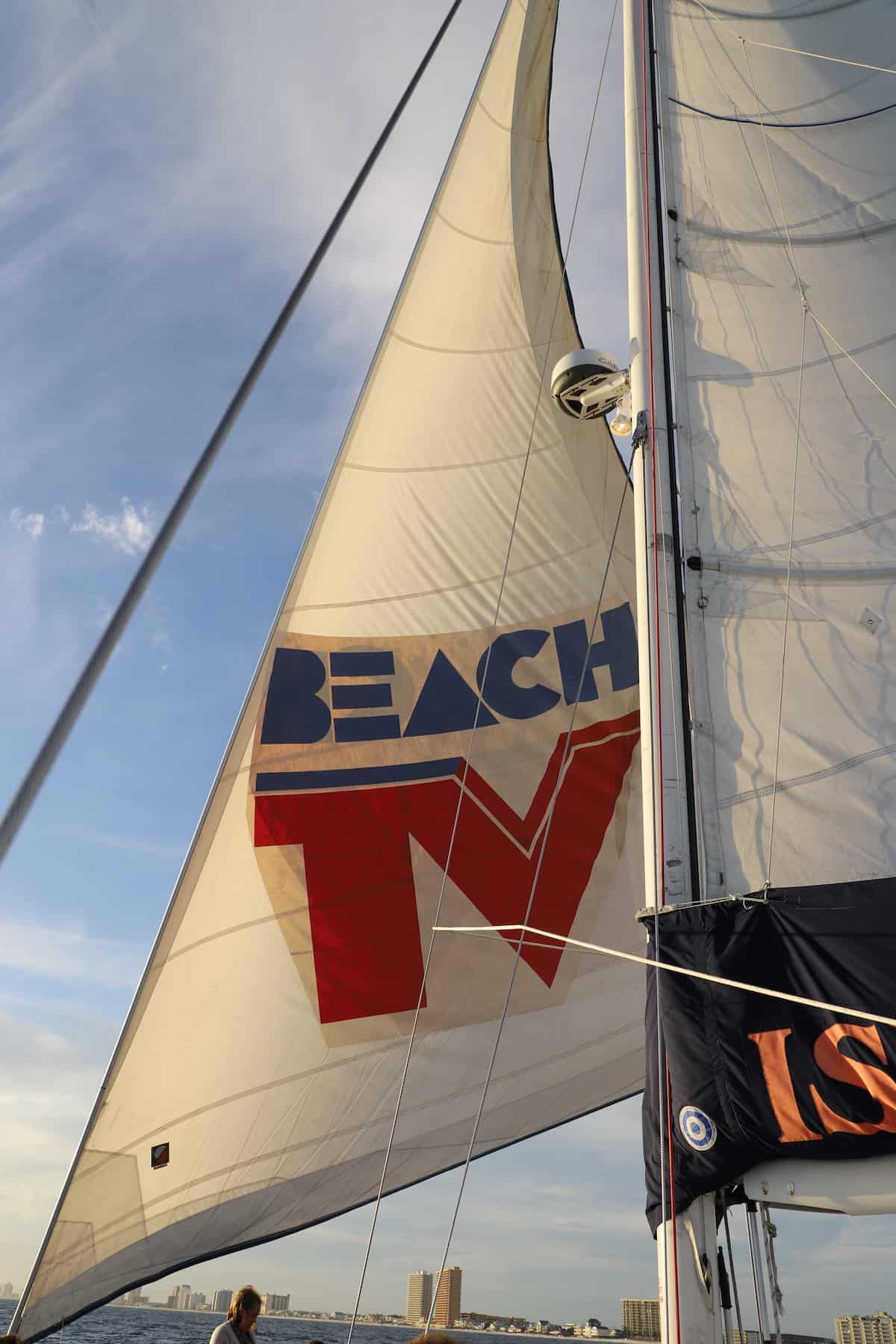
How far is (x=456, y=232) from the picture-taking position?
18.4 ft

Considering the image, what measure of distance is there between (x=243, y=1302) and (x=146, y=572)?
2.80 meters

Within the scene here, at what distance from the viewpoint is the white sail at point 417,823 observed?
3.43 meters

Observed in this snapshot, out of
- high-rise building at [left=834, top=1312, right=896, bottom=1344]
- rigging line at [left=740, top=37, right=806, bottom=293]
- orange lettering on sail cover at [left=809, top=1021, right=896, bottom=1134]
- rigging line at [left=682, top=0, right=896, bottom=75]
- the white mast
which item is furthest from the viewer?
rigging line at [left=682, top=0, right=896, bottom=75]

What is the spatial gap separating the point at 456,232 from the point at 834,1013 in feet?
15.9

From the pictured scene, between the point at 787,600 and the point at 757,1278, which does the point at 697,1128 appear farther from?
the point at 787,600

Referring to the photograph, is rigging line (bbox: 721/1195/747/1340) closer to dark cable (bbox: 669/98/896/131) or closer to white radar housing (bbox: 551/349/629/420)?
white radar housing (bbox: 551/349/629/420)

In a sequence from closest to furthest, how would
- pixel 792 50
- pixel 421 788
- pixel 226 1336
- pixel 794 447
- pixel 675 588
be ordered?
pixel 226 1336 → pixel 675 588 → pixel 794 447 → pixel 421 788 → pixel 792 50

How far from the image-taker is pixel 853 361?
3.77 metres

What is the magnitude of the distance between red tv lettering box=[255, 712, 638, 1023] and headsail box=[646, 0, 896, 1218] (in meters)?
1.47

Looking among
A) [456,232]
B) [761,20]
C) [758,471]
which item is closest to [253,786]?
[758,471]

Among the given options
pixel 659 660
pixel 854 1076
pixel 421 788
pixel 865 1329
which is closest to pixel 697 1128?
pixel 854 1076

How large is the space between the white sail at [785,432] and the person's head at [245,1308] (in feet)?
7.03

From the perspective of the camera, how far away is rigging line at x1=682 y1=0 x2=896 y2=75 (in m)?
4.96

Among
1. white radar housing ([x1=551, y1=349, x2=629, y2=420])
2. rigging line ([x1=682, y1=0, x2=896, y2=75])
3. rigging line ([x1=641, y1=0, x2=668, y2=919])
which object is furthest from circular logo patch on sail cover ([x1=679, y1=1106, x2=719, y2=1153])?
rigging line ([x1=682, y1=0, x2=896, y2=75])
